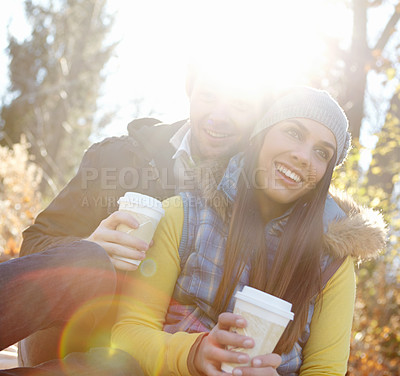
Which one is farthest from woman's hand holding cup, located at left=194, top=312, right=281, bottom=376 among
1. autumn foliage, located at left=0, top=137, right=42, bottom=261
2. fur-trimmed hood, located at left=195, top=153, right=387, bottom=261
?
autumn foliage, located at left=0, top=137, right=42, bottom=261

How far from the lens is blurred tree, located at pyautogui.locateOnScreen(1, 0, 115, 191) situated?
65.8ft

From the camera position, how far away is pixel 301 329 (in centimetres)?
205

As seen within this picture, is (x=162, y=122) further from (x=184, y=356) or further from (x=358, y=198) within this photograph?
(x=358, y=198)

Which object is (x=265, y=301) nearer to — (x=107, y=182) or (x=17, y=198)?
(x=107, y=182)

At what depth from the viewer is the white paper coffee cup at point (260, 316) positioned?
148 cm

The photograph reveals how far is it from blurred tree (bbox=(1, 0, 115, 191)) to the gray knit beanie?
693 inches

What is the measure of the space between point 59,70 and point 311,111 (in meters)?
19.4

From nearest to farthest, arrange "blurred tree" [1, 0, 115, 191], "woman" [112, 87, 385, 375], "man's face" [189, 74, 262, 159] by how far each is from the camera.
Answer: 1. "woman" [112, 87, 385, 375]
2. "man's face" [189, 74, 262, 159]
3. "blurred tree" [1, 0, 115, 191]

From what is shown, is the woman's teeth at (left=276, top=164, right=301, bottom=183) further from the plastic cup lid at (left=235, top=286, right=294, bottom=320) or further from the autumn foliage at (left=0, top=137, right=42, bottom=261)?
the autumn foliage at (left=0, top=137, right=42, bottom=261)

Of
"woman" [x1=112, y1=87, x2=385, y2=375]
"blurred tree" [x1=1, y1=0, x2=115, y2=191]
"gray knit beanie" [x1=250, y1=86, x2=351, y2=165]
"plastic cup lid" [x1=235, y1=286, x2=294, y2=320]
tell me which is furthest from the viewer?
"blurred tree" [x1=1, y1=0, x2=115, y2=191]

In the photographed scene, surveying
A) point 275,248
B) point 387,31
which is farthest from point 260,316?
point 387,31

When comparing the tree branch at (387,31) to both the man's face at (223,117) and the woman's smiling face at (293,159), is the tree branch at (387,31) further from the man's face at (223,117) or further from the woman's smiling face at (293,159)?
the woman's smiling face at (293,159)

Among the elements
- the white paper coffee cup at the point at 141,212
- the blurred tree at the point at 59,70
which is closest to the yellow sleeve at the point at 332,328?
the white paper coffee cup at the point at 141,212

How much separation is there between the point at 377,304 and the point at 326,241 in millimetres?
4180
